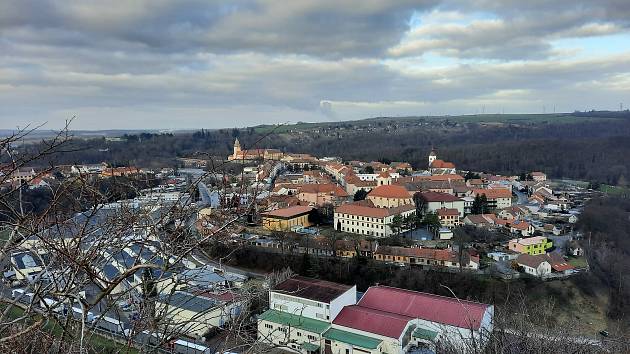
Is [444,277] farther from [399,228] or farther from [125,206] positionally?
[125,206]

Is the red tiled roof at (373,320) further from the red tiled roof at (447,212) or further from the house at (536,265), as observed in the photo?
the red tiled roof at (447,212)

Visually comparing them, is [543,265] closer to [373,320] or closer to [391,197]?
[373,320]

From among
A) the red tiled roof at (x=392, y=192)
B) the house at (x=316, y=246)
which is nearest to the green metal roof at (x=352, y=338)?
the house at (x=316, y=246)

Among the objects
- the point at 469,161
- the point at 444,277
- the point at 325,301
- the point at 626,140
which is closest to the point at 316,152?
the point at 469,161

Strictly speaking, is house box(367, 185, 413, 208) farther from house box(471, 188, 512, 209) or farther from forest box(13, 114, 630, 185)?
forest box(13, 114, 630, 185)

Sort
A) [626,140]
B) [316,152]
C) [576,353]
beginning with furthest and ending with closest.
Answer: [316,152]
[626,140]
[576,353]

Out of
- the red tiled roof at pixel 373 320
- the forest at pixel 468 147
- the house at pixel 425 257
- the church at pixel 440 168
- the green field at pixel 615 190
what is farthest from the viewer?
the forest at pixel 468 147
